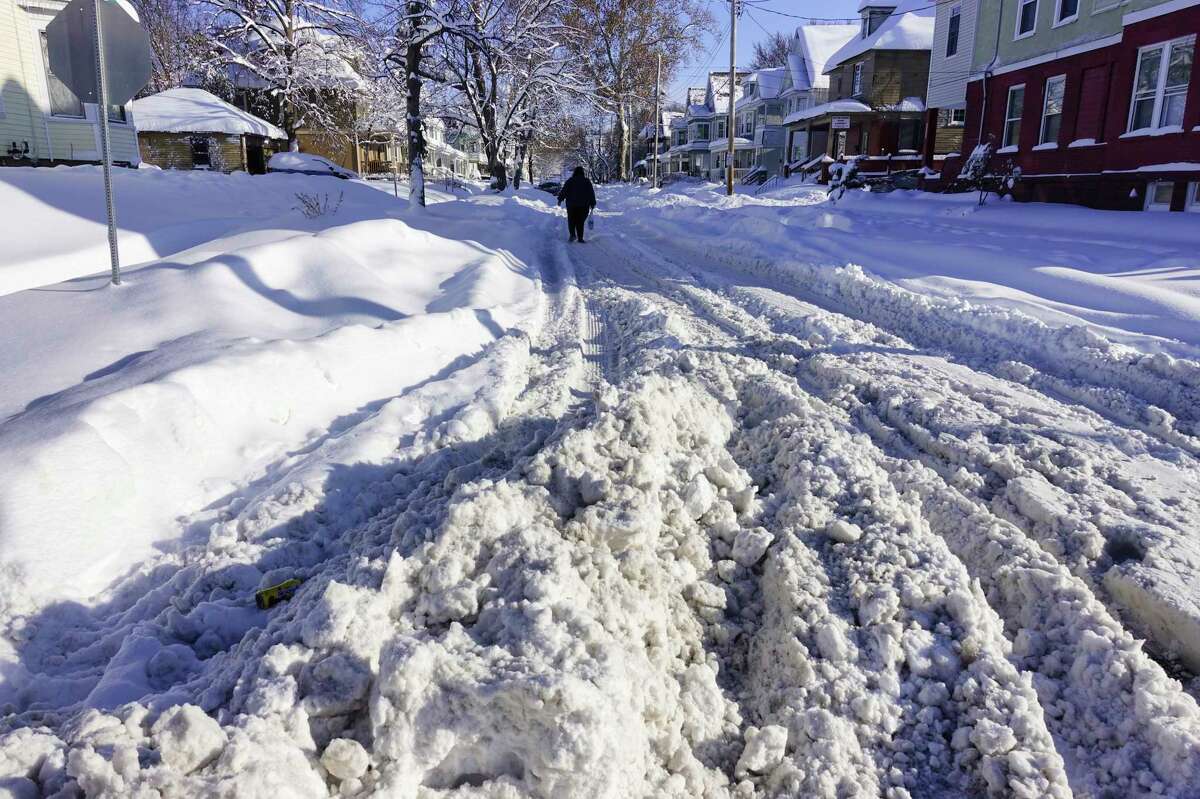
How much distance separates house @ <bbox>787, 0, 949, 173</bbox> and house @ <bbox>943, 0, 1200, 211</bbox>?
43.9ft

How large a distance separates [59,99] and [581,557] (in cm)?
2076

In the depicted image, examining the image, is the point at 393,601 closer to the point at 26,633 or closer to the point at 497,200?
the point at 26,633

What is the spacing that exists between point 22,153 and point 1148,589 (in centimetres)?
2087

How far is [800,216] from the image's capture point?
57.3 feet

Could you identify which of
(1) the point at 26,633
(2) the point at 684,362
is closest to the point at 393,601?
(1) the point at 26,633

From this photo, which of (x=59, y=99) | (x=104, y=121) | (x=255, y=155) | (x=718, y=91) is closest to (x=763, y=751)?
(x=104, y=121)

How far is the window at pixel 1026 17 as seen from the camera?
19989mm

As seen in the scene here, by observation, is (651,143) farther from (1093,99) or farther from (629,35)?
(1093,99)

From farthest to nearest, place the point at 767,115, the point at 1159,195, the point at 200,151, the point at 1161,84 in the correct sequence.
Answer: the point at 767,115, the point at 200,151, the point at 1159,195, the point at 1161,84

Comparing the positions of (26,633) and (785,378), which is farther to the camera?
(785,378)

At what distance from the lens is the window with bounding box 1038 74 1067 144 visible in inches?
736

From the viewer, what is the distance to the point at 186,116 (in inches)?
1104

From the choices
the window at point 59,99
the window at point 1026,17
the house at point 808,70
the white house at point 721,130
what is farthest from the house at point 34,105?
the white house at point 721,130

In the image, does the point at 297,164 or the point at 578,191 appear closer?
the point at 578,191
